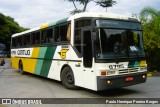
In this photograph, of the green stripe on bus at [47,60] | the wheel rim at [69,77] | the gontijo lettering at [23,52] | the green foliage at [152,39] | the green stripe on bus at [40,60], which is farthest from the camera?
the green foliage at [152,39]

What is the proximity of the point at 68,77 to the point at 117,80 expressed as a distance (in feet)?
8.95

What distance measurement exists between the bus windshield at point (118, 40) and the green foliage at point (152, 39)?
8346 mm

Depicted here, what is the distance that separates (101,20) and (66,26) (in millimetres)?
2339

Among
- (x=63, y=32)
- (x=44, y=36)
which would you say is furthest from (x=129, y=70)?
(x=44, y=36)

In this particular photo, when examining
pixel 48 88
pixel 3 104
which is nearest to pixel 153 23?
pixel 48 88

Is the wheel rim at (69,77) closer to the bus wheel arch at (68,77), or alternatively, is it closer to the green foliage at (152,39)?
the bus wheel arch at (68,77)

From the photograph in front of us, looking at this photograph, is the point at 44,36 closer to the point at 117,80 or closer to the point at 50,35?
the point at 50,35

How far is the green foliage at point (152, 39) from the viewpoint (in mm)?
18344

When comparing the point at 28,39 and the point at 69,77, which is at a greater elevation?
the point at 28,39

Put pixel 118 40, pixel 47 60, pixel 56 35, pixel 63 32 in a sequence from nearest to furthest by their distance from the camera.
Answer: pixel 118 40 < pixel 63 32 < pixel 56 35 < pixel 47 60

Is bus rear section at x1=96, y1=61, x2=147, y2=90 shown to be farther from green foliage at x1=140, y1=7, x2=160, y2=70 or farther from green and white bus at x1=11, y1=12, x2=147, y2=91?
green foliage at x1=140, y1=7, x2=160, y2=70

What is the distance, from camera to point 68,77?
1125 centimetres

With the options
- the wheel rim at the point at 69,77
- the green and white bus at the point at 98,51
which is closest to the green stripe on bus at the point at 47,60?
the green and white bus at the point at 98,51

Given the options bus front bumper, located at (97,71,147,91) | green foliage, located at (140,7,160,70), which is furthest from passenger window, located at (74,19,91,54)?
green foliage, located at (140,7,160,70)
